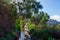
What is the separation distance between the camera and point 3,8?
40.4ft

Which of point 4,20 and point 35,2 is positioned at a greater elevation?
point 35,2

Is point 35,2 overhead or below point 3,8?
overhead

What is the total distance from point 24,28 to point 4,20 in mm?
8296

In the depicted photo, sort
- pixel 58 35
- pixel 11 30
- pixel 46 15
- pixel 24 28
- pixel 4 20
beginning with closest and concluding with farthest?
pixel 4 20 → pixel 11 30 → pixel 58 35 → pixel 24 28 → pixel 46 15

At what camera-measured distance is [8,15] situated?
12.9 m

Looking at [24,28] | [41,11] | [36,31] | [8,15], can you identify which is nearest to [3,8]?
[8,15]

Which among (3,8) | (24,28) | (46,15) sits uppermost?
(46,15)

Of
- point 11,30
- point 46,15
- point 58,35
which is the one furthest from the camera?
point 46,15

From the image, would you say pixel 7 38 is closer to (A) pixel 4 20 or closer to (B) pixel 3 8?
(A) pixel 4 20

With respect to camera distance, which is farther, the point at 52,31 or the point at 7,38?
the point at 52,31

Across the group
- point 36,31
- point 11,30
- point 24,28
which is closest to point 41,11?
point 24,28

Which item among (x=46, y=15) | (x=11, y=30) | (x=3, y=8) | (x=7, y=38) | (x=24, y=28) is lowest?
(x=7, y=38)

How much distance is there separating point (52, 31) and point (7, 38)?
19.3ft

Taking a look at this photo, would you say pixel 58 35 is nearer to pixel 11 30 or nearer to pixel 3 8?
pixel 11 30
